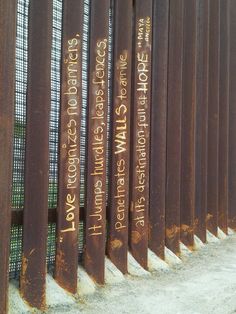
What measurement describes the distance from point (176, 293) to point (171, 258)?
34.0 inches

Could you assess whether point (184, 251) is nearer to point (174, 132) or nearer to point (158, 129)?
point (174, 132)

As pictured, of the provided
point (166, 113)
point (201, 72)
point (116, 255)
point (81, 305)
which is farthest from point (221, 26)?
point (81, 305)

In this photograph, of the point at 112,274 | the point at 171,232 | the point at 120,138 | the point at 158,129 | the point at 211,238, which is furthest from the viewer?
the point at 211,238

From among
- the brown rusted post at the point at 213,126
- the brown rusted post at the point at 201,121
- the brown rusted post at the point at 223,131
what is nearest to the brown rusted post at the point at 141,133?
the brown rusted post at the point at 201,121

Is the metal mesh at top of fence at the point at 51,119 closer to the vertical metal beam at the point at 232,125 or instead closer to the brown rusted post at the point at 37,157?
the brown rusted post at the point at 37,157

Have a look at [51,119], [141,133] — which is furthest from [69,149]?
[141,133]

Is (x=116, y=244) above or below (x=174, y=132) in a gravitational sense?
below

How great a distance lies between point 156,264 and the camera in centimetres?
454

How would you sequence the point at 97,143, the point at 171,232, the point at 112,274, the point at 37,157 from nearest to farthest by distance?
the point at 37,157 → the point at 97,143 → the point at 112,274 → the point at 171,232

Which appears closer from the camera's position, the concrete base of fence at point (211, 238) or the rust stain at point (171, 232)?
the rust stain at point (171, 232)

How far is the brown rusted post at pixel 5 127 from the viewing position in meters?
3.09

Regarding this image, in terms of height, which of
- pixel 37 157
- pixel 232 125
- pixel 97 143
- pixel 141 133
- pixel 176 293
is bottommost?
pixel 176 293

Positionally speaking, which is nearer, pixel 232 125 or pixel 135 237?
pixel 135 237

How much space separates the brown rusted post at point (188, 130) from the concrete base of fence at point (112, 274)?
1.37m
